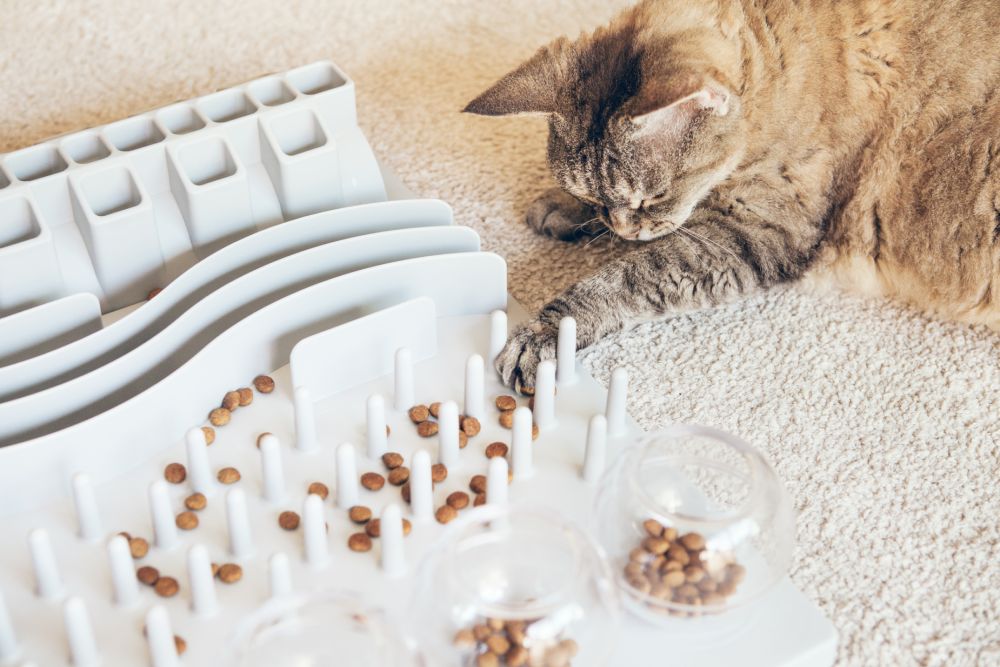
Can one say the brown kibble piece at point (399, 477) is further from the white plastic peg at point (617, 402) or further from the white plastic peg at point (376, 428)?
the white plastic peg at point (617, 402)

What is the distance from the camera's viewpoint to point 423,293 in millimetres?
1315

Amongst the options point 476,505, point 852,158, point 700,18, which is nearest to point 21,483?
point 476,505

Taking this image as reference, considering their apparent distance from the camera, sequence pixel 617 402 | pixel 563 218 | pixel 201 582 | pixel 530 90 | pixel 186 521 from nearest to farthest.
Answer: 1. pixel 201 582
2. pixel 186 521
3. pixel 617 402
4. pixel 530 90
5. pixel 563 218

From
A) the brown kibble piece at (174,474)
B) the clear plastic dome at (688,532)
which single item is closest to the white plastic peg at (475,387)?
the clear plastic dome at (688,532)

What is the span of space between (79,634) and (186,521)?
0.17 m

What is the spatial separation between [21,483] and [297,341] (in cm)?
33

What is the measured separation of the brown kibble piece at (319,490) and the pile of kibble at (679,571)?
320mm

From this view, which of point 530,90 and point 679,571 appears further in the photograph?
point 530,90

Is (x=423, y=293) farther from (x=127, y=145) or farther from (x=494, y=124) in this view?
(x=494, y=124)

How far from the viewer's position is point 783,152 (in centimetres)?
141

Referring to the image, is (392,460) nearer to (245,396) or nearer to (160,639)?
(245,396)

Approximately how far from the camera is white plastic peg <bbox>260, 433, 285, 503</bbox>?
3.57 feet

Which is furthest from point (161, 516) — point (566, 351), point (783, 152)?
point (783, 152)

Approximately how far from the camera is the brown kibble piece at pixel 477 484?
44.7 inches
